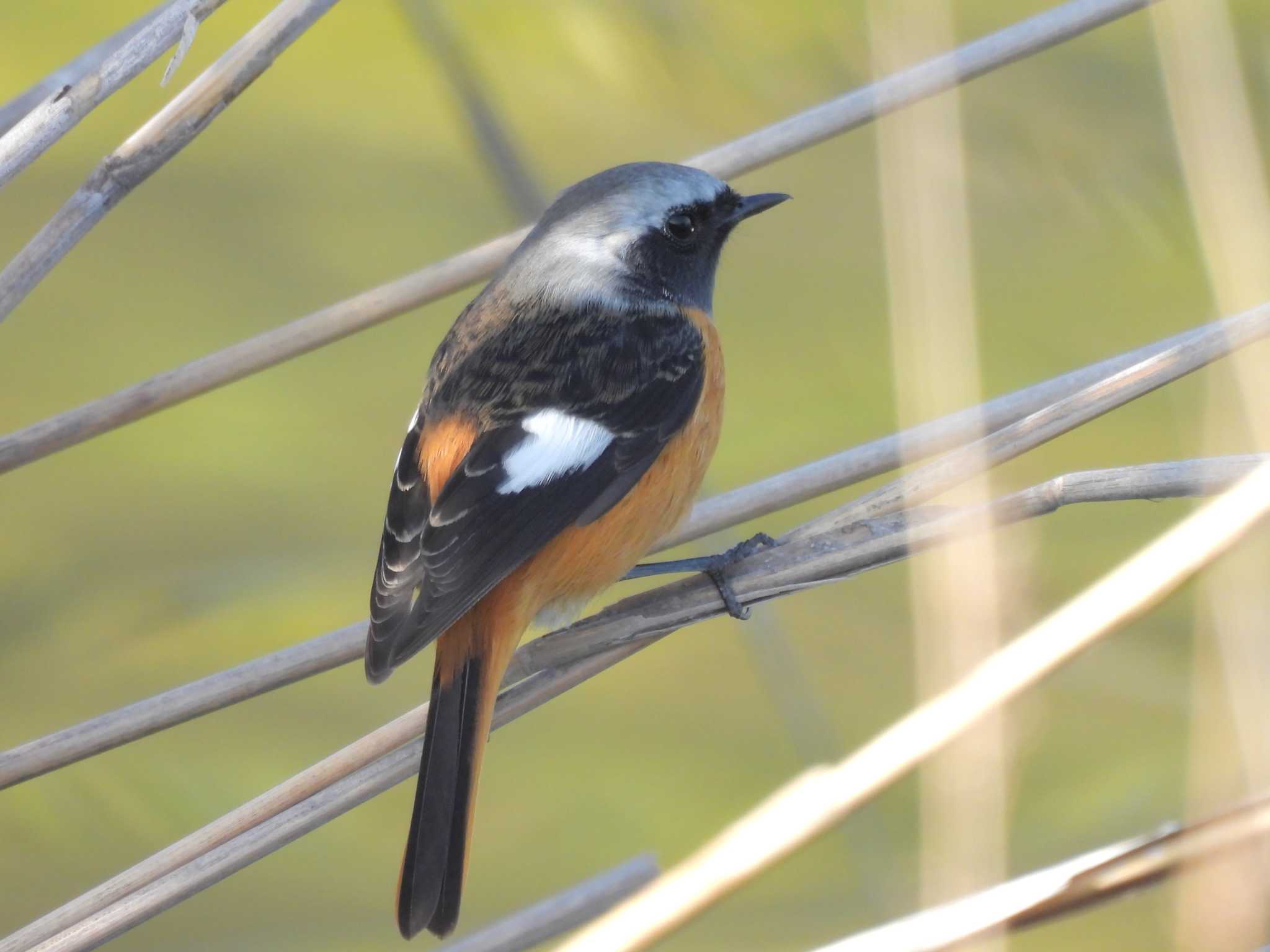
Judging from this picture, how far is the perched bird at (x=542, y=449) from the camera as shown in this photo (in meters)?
1.92

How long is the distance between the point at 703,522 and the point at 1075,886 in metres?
0.95

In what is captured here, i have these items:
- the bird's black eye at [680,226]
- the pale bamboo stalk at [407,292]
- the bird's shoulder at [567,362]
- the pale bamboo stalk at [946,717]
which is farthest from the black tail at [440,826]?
the bird's black eye at [680,226]

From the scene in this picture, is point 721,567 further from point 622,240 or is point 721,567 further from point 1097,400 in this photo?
point 622,240

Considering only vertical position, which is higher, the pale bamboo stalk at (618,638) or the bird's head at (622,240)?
the bird's head at (622,240)

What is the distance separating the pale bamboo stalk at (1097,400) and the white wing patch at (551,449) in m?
0.60

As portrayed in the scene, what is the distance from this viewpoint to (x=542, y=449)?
218 cm

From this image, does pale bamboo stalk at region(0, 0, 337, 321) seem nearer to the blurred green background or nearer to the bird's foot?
the bird's foot

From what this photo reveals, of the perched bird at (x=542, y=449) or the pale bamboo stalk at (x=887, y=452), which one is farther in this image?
the pale bamboo stalk at (x=887, y=452)

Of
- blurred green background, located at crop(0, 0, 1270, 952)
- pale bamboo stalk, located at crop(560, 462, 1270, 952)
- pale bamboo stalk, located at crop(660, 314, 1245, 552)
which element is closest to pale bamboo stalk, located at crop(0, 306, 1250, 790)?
pale bamboo stalk, located at crop(660, 314, 1245, 552)

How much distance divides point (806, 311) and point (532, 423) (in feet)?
6.12

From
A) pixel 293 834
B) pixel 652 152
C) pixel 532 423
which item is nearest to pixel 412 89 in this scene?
pixel 652 152

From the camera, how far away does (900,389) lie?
2225 millimetres

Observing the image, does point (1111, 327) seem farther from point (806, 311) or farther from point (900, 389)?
point (900, 389)

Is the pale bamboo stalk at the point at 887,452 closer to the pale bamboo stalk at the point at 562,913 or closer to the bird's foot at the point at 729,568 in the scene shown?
the bird's foot at the point at 729,568
